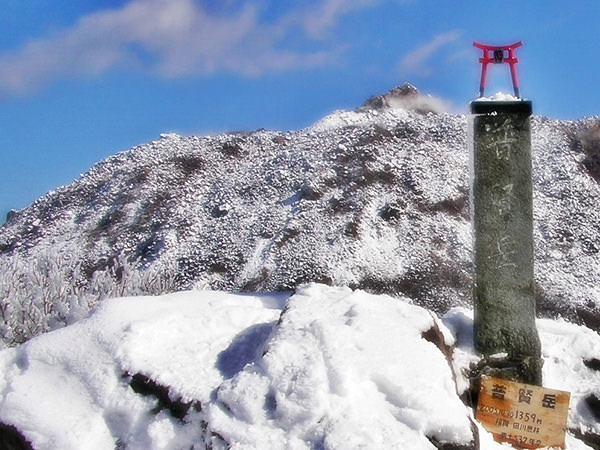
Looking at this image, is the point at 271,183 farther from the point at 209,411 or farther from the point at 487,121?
the point at 209,411

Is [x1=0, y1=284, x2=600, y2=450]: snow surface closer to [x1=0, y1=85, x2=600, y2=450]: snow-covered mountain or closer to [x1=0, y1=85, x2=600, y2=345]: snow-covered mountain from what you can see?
[x1=0, y1=85, x2=600, y2=450]: snow-covered mountain

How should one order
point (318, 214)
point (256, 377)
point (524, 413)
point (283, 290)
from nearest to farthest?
point (256, 377), point (524, 413), point (283, 290), point (318, 214)

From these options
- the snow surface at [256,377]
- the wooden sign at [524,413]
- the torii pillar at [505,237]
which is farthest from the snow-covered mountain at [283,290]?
the torii pillar at [505,237]

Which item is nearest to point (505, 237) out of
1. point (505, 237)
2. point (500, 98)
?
point (505, 237)

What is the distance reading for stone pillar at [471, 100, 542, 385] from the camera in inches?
282

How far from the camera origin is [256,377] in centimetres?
545

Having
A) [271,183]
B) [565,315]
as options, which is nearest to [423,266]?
[565,315]

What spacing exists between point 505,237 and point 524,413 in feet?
6.22

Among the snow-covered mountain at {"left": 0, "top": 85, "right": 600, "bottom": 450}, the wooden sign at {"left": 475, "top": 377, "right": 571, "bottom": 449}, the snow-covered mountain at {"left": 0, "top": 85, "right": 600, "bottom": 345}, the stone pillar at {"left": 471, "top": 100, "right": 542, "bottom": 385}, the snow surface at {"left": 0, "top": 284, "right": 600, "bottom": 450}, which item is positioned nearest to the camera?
the snow surface at {"left": 0, "top": 284, "right": 600, "bottom": 450}

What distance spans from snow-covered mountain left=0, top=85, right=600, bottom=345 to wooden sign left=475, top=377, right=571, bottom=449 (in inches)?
362

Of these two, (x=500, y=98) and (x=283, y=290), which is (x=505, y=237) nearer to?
(x=500, y=98)

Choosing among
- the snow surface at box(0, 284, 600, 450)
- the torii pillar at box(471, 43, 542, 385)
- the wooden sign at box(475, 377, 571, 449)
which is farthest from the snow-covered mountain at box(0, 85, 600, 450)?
the torii pillar at box(471, 43, 542, 385)

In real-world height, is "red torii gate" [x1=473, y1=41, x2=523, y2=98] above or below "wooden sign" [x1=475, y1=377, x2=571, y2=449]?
above

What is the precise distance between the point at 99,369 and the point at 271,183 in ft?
64.1
